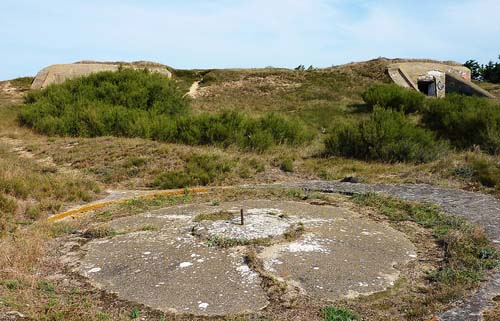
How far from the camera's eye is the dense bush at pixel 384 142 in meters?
11.4

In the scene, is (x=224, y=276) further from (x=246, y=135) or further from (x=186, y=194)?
(x=246, y=135)

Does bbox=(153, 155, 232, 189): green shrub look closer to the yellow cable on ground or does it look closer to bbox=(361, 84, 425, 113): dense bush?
the yellow cable on ground

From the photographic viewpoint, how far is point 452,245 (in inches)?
201

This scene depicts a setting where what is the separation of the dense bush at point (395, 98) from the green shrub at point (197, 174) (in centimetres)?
1110

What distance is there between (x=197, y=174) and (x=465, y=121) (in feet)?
32.8

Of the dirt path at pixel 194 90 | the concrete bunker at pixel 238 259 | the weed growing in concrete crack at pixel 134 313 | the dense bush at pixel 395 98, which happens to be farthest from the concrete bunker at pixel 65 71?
the weed growing in concrete crack at pixel 134 313

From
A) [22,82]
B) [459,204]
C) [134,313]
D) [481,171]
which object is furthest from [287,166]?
[22,82]

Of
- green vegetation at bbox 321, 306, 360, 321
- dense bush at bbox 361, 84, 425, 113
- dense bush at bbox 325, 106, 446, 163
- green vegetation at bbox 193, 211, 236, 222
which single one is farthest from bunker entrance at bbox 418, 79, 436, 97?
green vegetation at bbox 321, 306, 360, 321

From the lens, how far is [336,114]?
21.2m

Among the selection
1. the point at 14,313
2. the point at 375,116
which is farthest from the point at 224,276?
the point at 375,116

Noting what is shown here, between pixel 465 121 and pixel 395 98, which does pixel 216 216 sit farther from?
pixel 395 98

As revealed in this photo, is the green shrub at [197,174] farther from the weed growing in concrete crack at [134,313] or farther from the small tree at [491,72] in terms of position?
the small tree at [491,72]

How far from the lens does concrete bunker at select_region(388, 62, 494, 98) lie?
24953 millimetres

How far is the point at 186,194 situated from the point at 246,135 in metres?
6.56
